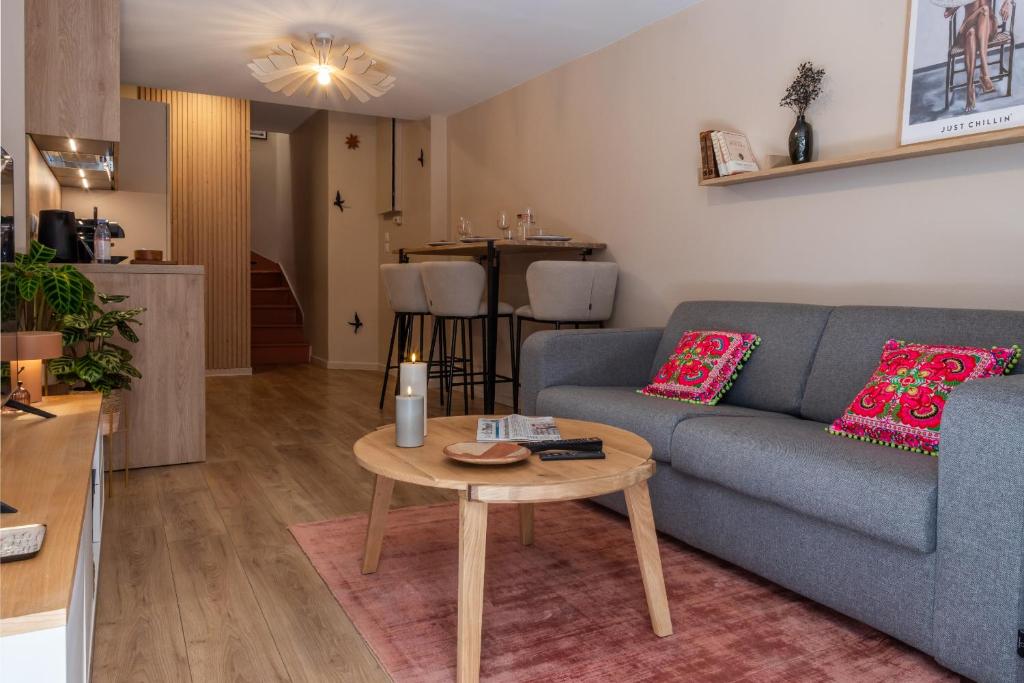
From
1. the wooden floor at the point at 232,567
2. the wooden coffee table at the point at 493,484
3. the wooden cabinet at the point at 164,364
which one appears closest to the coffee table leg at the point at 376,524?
the wooden coffee table at the point at 493,484

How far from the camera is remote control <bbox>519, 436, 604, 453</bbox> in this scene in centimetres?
194

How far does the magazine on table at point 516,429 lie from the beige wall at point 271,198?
733cm

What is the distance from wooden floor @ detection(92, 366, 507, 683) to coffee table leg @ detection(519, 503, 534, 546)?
639 mm

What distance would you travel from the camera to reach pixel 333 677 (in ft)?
5.49

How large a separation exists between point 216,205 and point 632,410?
5.31 m

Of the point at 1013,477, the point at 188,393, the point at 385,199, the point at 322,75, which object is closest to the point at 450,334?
the point at 385,199

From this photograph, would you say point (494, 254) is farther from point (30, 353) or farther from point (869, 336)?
point (30, 353)

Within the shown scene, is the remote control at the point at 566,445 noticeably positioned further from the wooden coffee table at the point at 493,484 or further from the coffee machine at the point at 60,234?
the coffee machine at the point at 60,234

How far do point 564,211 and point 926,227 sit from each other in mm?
2406

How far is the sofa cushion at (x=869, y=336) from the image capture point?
2.15m

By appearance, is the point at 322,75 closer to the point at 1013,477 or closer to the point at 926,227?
the point at 926,227

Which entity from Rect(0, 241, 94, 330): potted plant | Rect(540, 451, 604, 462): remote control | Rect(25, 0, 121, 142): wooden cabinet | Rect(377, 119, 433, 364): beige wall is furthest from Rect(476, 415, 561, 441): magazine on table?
Rect(377, 119, 433, 364): beige wall

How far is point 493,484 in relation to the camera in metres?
1.63

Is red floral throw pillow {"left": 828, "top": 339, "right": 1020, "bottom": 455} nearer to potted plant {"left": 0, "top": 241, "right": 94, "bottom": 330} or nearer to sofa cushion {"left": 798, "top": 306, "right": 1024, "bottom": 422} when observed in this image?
sofa cushion {"left": 798, "top": 306, "right": 1024, "bottom": 422}
